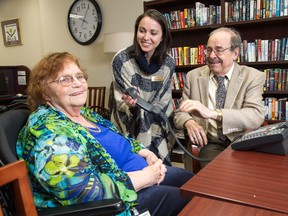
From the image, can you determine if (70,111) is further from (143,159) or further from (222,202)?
(222,202)

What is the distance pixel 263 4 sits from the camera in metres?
2.59

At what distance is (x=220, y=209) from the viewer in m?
0.70

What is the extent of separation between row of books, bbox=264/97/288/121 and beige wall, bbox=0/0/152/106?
194 cm

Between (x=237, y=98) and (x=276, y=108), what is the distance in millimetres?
1285

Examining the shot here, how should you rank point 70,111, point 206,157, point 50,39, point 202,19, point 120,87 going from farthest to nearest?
point 50,39
point 202,19
point 120,87
point 206,157
point 70,111

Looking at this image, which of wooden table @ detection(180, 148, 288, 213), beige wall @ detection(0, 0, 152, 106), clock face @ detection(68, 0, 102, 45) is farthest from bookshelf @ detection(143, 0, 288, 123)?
wooden table @ detection(180, 148, 288, 213)

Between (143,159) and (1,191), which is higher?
(1,191)

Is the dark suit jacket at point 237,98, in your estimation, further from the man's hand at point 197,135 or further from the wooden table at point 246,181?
the wooden table at point 246,181

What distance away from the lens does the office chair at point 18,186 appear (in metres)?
0.64

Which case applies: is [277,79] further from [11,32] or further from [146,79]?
[11,32]

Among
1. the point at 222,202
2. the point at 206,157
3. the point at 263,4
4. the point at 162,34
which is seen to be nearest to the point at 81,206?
the point at 222,202

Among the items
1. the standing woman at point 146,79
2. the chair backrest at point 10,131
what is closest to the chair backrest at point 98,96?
the standing woman at point 146,79

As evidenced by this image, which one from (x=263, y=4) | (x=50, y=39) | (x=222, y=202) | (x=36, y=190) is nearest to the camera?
(x=222, y=202)

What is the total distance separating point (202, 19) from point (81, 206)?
8.37 ft
